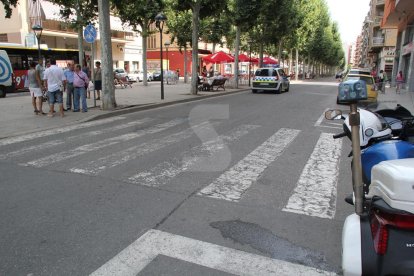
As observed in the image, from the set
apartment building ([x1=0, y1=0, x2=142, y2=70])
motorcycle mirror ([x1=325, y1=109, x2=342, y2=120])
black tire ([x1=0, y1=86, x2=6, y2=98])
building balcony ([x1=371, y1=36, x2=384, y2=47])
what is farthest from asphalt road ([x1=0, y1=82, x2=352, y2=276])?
building balcony ([x1=371, y1=36, x2=384, y2=47])

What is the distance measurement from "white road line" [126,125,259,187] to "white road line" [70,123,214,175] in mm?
711

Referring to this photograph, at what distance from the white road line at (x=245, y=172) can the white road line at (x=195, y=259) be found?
1.33 metres

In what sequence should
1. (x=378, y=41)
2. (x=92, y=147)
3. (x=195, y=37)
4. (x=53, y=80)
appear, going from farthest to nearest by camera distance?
(x=378, y=41) → (x=195, y=37) → (x=53, y=80) → (x=92, y=147)

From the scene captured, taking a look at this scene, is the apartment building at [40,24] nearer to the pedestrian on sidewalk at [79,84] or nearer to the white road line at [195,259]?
the pedestrian on sidewalk at [79,84]

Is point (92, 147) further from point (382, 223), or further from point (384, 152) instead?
point (382, 223)

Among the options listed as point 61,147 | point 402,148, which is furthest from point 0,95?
point 402,148

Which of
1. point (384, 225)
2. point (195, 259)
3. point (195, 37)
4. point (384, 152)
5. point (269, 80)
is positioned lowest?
point (195, 259)

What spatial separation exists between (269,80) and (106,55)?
13115 mm

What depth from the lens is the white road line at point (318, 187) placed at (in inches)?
177

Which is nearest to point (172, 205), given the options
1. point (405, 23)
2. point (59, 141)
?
point (59, 141)

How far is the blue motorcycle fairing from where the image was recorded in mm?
2789

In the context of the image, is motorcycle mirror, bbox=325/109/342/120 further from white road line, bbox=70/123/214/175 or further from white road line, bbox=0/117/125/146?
white road line, bbox=0/117/125/146

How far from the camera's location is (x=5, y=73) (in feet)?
70.3

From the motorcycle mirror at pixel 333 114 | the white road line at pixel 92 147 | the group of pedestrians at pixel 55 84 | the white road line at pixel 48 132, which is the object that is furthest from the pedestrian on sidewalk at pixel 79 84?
the motorcycle mirror at pixel 333 114
